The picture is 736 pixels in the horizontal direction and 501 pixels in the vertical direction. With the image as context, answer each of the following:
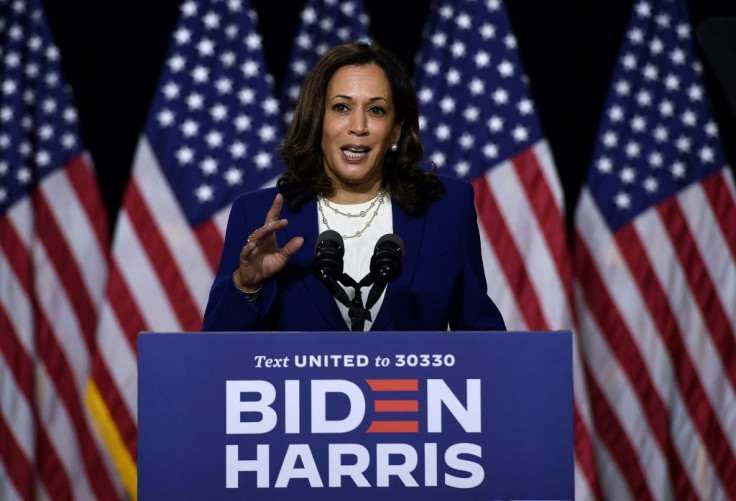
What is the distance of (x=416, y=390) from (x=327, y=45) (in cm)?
300

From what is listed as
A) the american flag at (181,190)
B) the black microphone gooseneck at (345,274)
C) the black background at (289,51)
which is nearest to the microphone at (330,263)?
the black microphone gooseneck at (345,274)

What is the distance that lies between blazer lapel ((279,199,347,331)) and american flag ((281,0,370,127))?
7.31 feet

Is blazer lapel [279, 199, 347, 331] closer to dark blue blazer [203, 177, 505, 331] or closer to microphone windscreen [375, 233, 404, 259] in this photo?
dark blue blazer [203, 177, 505, 331]

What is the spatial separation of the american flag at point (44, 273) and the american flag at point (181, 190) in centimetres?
17

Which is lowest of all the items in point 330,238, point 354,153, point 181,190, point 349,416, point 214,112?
point 349,416

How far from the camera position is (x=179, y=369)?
1.40 meters

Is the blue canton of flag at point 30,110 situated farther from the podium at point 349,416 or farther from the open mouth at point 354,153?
the podium at point 349,416

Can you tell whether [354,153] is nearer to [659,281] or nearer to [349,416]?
[349,416]

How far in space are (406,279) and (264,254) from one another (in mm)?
360

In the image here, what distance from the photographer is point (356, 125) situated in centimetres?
201

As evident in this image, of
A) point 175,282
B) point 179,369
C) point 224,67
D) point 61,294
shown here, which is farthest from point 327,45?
point 179,369

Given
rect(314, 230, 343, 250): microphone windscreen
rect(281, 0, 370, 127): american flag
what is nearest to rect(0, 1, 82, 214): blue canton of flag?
rect(281, 0, 370, 127): american flag

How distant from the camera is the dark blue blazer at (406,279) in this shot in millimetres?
1866

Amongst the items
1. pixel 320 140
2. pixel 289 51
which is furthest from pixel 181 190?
pixel 320 140
